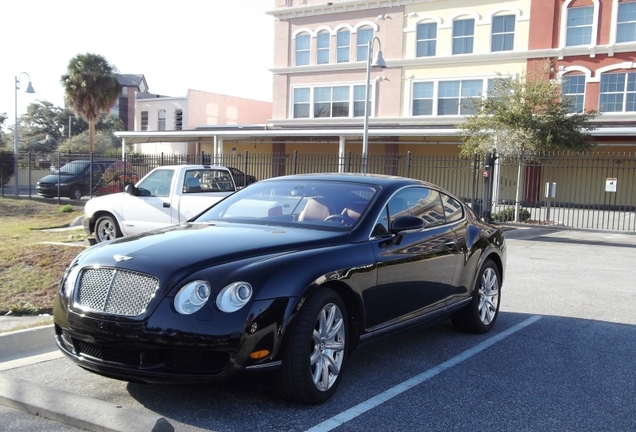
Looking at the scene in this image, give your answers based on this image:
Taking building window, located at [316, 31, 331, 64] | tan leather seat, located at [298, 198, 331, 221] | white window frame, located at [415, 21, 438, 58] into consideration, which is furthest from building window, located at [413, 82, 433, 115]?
tan leather seat, located at [298, 198, 331, 221]

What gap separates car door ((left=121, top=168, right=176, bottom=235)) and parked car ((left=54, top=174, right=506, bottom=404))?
5.96 m

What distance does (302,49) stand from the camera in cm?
3538

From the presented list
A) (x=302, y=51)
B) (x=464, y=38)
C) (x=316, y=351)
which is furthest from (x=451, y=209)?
(x=302, y=51)

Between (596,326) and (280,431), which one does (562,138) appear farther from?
(280,431)

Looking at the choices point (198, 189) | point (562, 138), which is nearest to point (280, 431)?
point (198, 189)

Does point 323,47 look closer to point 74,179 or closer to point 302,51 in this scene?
point 302,51

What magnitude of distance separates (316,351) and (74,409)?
61.5 inches

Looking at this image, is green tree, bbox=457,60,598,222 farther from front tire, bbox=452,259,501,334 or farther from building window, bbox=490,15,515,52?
front tire, bbox=452,259,501,334

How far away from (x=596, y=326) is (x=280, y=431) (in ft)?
14.7

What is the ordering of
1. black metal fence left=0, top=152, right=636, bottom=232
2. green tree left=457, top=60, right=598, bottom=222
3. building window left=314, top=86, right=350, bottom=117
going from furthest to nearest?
building window left=314, top=86, right=350, bottom=117 < green tree left=457, top=60, right=598, bottom=222 < black metal fence left=0, top=152, right=636, bottom=232

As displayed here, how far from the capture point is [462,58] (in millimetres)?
30578

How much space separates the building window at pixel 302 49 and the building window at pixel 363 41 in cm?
329

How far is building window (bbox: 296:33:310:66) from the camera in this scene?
35188 mm

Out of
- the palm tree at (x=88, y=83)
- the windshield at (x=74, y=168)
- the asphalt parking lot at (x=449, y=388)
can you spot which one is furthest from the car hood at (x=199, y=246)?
the palm tree at (x=88, y=83)
